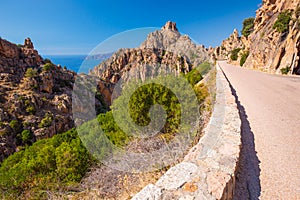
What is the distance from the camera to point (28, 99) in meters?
29.8

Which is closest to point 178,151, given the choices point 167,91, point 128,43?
point 167,91

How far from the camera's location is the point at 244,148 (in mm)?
3127

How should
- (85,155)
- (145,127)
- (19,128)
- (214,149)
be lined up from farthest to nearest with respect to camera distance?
(19,128)
(85,155)
(145,127)
(214,149)

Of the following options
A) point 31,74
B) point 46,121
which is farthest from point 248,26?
point 31,74

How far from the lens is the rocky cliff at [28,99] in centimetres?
2512

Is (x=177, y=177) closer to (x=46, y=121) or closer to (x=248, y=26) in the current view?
(x=46, y=121)

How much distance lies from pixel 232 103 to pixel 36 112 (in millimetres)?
34392

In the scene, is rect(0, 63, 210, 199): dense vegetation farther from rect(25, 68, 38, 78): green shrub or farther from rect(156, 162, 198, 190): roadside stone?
rect(25, 68, 38, 78): green shrub

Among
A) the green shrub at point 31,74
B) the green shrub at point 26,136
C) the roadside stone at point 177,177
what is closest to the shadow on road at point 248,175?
the roadside stone at point 177,177

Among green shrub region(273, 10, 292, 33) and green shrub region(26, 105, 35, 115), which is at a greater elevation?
green shrub region(273, 10, 292, 33)

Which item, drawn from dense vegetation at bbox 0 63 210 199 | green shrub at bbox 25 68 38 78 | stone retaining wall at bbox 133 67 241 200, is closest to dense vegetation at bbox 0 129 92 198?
dense vegetation at bbox 0 63 210 199

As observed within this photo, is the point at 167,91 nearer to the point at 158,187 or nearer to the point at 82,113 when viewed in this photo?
the point at 158,187

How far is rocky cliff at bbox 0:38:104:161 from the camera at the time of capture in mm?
25125

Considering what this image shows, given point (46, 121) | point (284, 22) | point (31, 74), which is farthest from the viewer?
point (31, 74)
